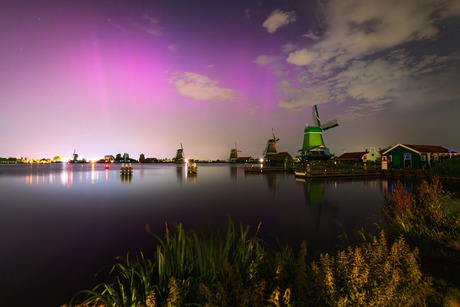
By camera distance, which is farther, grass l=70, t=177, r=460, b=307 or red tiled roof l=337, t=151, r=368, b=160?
red tiled roof l=337, t=151, r=368, b=160

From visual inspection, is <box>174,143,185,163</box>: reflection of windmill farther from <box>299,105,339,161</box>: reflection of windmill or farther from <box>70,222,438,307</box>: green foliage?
<box>70,222,438,307</box>: green foliage

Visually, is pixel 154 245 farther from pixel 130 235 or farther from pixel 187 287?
pixel 187 287

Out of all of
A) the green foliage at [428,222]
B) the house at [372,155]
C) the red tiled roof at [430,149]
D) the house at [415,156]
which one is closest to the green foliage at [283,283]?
the green foliage at [428,222]

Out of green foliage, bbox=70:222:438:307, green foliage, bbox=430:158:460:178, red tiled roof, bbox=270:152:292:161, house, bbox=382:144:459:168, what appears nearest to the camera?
green foliage, bbox=70:222:438:307

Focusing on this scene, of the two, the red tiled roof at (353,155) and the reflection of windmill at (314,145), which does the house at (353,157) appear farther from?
the reflection of windmill at (314,145)

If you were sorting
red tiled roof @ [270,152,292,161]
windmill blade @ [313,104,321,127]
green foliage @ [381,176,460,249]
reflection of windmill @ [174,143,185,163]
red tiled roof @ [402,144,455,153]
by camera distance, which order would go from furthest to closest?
reflection of windmill @ [174,143,185,163], red tiled roof @ [270,152,292,161], windmill blade @ [313,104,321,127], red tiled roof @ [402,144,455,153], green foliage @ [381,176,460,249]

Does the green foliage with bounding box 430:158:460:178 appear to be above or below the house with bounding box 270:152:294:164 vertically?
below

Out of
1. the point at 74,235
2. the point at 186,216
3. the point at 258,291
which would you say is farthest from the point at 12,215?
the point at 258,291

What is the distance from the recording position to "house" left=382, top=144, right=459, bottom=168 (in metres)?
37.2

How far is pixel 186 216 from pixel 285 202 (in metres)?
9.58

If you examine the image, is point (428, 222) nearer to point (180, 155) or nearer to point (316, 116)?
point (316, 116)

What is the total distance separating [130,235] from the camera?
37.6 feet

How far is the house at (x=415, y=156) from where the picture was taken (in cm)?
3719

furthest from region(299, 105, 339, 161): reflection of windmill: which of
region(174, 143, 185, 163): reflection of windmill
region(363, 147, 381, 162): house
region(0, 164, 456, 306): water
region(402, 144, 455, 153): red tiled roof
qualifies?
region(174, 143, 185, 163): reflection of windmill
